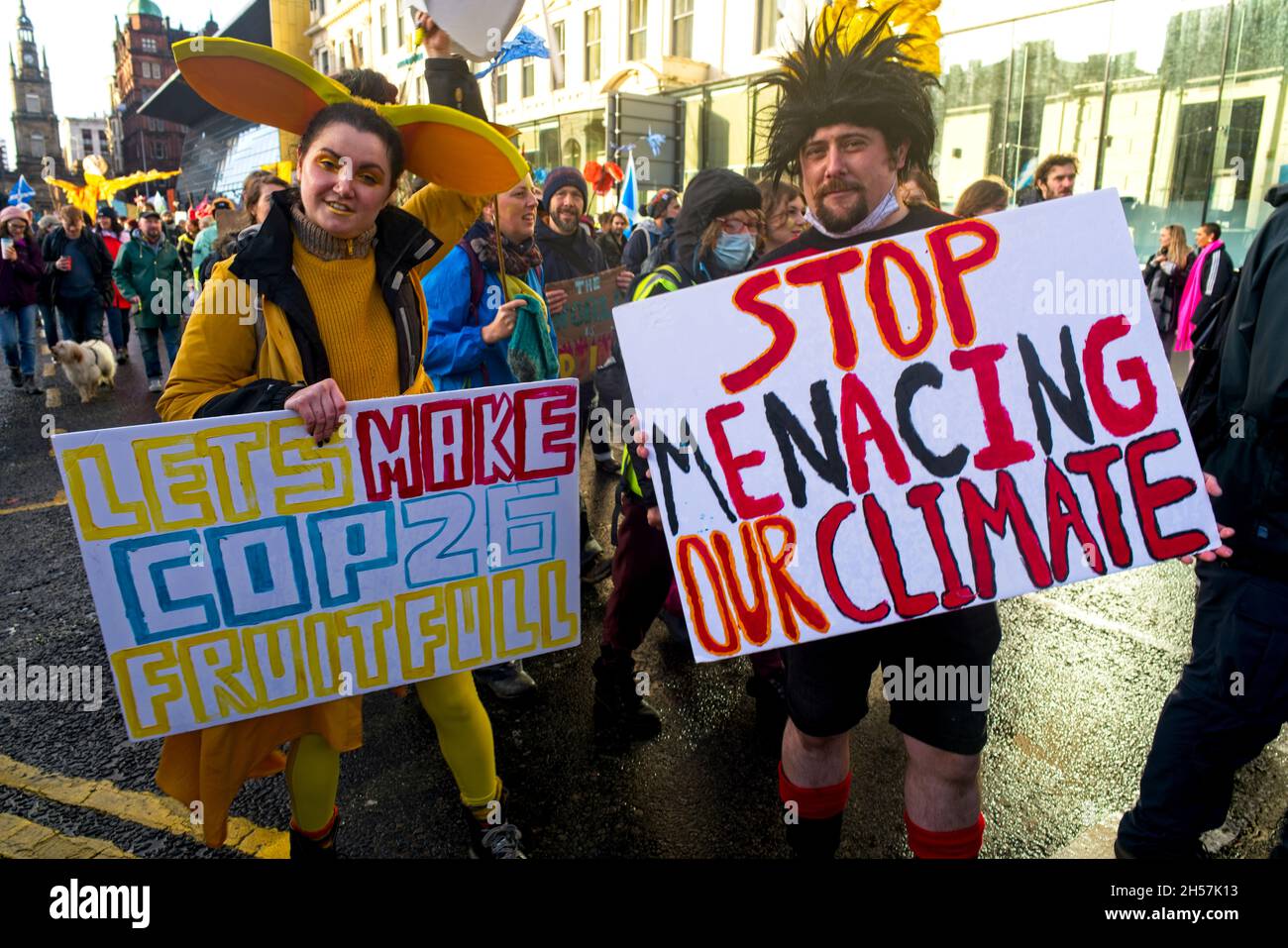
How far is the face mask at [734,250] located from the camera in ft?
8.98

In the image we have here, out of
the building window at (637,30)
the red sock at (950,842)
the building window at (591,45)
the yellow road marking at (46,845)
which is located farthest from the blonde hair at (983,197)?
the building window at (591,45)

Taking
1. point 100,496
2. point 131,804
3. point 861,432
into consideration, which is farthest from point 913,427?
point 131,804

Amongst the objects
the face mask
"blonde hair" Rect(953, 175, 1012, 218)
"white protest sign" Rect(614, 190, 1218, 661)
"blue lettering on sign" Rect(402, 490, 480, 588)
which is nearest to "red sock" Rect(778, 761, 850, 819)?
"white protest sign" Rect(614, 190, 1218, 661)

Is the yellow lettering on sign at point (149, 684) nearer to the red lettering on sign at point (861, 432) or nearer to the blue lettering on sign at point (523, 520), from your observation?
the blue lettering on sign at point (523, 520)

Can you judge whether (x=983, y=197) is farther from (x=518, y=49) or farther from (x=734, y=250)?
(x=518, y=49)

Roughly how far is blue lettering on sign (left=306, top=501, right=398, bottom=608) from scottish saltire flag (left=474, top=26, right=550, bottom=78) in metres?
1.69

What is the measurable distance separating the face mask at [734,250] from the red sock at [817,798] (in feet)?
5.44

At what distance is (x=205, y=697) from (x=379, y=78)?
168 cm

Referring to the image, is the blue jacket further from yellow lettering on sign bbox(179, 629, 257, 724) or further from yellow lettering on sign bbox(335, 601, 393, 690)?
yellow lettering on sign bbox(179, 629, 257, 724)

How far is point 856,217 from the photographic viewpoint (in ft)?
5.97

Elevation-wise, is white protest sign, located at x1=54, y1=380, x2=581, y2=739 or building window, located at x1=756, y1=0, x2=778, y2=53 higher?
building window, located at x1=756, y1=0, x2=778, y2=53

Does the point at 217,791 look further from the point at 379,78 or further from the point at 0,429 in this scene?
the point at 0,429

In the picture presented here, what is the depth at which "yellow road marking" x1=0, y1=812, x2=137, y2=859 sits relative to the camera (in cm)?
237

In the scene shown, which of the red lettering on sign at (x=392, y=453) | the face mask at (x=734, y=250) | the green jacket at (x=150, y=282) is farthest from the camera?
the green jacket at (x=150, y=282)
